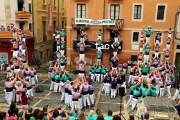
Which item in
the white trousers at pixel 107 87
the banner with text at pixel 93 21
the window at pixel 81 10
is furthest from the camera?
the window at pixel 81 10

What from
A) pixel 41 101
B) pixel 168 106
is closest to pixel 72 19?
pixel 41 101

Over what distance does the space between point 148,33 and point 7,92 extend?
417 inches

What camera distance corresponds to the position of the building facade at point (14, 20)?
23.0 metres

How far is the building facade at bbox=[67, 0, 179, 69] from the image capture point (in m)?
20.9

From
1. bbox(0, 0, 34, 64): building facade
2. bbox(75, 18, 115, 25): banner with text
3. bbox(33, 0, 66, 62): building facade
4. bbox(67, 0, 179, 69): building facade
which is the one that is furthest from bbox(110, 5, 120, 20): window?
bbox(0, 0, 34, 64): building facade

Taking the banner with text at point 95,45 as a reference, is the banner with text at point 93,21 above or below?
above

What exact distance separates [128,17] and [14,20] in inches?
579

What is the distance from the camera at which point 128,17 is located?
21.5 m

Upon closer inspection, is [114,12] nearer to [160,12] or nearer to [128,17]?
[128,17]

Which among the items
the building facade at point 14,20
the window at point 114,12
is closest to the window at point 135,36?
the window at point 114,12

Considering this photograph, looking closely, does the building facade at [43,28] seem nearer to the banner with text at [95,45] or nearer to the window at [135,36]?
the banner with text at [95,45]

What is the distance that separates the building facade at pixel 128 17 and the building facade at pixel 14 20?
6.52 meters

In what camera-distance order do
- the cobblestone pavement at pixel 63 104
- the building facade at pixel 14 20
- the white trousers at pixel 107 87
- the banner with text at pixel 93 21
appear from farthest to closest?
the building facade at pixel 14 20 → the banner with text at pixel 93 21 → the white trousers at pixel 107 87 → the cobblestone pavement at pixel 63 104

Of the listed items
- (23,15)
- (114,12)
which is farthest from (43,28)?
(114,12)
